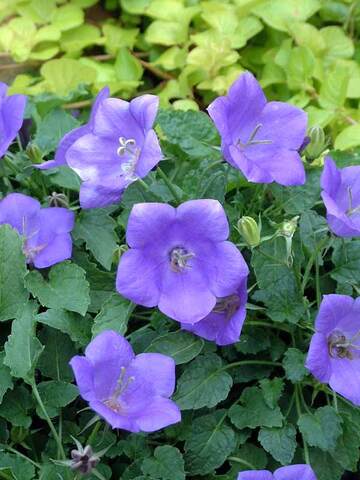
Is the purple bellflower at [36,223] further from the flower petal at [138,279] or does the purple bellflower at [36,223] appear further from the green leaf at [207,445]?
the green leaf at [207,445]

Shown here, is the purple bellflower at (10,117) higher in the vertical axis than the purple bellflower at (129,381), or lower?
higher

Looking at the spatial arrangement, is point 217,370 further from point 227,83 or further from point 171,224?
point 227,83

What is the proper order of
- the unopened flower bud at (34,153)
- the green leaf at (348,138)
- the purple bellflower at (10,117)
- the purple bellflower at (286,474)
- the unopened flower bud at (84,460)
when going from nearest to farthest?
1. the unopened flower bud at (84,460)
2. the purple bellflower at (286,474)
3. the purple bellflower at (10,117)
4. the unopened flower bud at (34,153)
5. the green leaf at (348,138)

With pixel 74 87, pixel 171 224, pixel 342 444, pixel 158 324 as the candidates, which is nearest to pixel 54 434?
pixel 158 324

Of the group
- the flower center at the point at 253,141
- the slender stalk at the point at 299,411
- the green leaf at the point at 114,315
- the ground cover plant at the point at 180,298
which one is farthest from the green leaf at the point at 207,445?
the flower center at the point at 253,141

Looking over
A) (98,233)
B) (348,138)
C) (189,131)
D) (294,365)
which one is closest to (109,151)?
(98,233)
